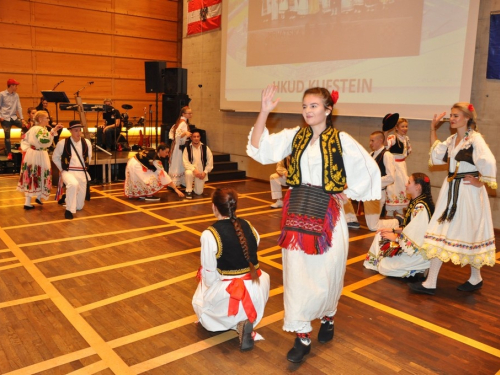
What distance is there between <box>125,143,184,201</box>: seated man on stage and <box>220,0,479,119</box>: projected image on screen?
9.90ft

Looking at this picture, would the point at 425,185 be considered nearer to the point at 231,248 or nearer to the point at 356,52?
the point at 231,248

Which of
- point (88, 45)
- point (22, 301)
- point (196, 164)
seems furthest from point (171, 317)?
point (88, 45)

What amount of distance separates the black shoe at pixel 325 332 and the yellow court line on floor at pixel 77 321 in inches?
50.9

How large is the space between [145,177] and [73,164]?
1315 mm

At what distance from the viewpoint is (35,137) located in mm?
6750

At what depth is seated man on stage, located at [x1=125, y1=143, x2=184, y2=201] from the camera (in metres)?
7.87

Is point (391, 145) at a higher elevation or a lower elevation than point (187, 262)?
higher

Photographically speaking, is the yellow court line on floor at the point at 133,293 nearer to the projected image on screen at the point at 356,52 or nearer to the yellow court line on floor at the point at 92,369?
Result: the yellow court line on floor at the point at 92,369

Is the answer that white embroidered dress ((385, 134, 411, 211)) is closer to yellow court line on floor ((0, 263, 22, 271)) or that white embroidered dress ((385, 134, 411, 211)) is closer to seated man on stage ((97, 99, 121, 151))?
yellow court line on floor ((0, 263, 22, 271))

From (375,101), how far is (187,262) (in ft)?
14.9

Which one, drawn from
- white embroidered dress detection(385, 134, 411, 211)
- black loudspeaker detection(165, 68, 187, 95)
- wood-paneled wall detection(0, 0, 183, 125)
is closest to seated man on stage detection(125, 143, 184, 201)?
black loudspeaker detection(165, 68, 187, 95)

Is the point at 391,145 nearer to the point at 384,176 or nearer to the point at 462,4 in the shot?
the point at 384,176

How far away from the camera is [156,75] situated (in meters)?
11.0

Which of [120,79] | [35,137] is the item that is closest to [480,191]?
[35,137]
